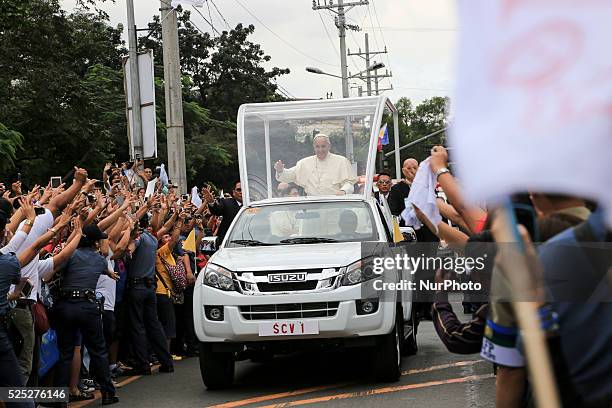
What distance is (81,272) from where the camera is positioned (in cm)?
940

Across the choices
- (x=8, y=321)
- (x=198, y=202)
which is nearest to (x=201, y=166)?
(x=198, y=202)

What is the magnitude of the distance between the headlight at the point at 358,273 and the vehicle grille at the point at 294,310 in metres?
0.24

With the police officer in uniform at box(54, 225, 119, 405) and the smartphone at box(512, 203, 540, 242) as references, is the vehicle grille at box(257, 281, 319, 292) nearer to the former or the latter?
the police officer in uniform at box(54, 225, 119, 405)

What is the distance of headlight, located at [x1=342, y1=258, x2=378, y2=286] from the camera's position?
980cm

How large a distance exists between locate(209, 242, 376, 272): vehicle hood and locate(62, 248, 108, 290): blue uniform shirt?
1.25m

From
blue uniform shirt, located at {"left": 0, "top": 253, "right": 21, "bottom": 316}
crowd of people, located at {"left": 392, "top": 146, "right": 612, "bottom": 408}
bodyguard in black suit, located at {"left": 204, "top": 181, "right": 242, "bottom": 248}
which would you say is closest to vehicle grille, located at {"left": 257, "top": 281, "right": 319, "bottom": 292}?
blue uniform shirt, located at {"left": 0, "top": 253, "right": 21, "bottom": 316}

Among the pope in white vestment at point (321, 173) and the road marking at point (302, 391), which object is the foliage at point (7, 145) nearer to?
the pope in white vestment at point (321, 173)

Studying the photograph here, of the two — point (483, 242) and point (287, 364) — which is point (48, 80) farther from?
point (483, 242)

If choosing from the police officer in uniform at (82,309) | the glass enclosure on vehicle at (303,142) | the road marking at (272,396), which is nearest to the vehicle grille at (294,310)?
the road marking at (272,396)

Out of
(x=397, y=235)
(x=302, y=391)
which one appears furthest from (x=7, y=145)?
(x=302, y=391)

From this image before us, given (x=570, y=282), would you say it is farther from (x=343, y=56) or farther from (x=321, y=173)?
(x=343, y=56)

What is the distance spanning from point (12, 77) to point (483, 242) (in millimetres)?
32418

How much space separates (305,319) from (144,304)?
2.72 meters

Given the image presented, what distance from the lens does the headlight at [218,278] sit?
9930 millimetres
